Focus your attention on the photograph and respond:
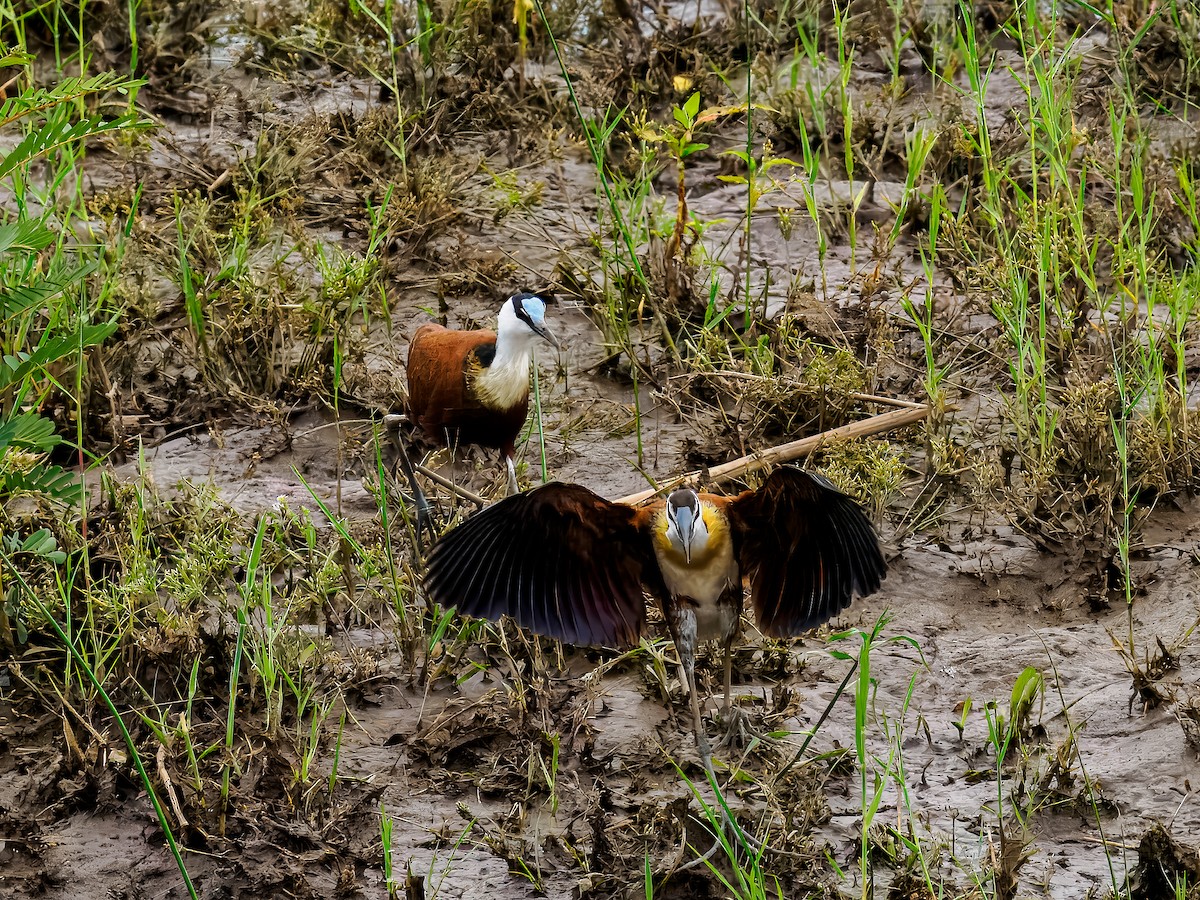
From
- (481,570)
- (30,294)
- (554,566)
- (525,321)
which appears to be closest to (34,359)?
(30,294)

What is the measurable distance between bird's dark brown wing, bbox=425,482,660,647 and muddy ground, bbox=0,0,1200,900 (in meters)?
0.27

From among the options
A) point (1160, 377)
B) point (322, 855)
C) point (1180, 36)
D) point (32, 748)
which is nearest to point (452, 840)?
point (322, 855)

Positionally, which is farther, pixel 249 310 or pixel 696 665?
pixel 249 310

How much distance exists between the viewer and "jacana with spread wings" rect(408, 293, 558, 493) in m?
4.51

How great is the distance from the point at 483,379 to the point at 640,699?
120 centimetres

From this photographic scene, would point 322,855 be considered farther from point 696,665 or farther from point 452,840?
point 696,665

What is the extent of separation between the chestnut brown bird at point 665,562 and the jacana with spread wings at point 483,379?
102 centimetres

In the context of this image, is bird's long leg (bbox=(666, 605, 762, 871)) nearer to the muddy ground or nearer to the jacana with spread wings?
the muddy ground

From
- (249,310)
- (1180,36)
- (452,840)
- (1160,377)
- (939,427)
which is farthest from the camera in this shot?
(1180,36)

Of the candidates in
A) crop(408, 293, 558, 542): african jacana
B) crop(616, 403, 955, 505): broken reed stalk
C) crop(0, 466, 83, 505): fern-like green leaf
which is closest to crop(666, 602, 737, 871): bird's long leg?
crop(616, 403, 955, 505): broken reed stalk

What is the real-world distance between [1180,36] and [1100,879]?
408 cm

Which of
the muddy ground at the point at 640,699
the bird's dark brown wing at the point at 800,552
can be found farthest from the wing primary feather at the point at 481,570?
the bird's dark brown wing at the point at 800,552

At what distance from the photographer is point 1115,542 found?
4133 millimetres

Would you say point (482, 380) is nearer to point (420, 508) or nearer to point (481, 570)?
point (420, 508)
